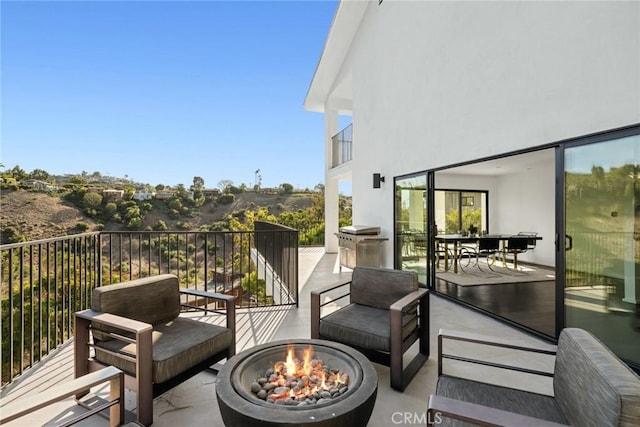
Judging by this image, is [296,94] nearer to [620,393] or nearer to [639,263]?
[639,263]

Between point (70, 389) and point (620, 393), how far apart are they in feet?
6.89

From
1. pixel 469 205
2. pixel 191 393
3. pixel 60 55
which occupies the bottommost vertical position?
pixel 191 393

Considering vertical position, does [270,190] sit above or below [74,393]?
above

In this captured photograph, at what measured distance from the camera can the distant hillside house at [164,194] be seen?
22.0 meters

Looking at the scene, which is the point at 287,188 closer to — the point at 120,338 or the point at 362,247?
the point at 362,247

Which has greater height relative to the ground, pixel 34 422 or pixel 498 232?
pixel 498 232

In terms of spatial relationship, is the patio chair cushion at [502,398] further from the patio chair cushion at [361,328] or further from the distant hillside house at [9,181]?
the distant hillside house at [9,181]

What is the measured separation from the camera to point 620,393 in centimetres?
101

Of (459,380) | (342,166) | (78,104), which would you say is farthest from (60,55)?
(459,380)

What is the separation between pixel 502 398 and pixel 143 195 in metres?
23.7

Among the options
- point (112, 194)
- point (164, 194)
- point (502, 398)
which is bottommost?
point (502, 398)

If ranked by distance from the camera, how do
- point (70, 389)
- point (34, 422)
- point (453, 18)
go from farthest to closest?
point (453, 18) < point (34, 422) < point (70, 389)

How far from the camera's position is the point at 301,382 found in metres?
1.73

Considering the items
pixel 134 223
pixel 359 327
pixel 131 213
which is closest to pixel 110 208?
pixel 131 213
